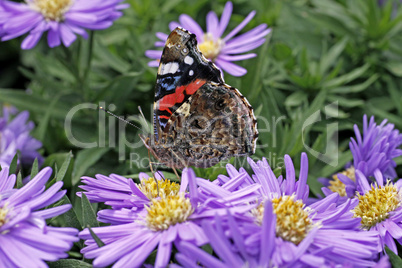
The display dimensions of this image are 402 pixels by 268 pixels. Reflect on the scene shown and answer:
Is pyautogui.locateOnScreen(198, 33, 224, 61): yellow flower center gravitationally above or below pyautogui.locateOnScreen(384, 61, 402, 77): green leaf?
above

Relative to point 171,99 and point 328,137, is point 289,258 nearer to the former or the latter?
point 171,99

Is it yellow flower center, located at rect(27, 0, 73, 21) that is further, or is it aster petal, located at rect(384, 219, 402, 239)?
yellow flower center, located at rect(27, 0, 73, 21)

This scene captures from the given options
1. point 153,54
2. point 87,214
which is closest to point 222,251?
point 87,214

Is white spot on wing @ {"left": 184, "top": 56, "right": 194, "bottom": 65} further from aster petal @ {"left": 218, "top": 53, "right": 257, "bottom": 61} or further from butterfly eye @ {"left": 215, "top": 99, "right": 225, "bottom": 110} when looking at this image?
aster petal @ {"left": 218, "top": 53, "right": 257, "bottom": 61}

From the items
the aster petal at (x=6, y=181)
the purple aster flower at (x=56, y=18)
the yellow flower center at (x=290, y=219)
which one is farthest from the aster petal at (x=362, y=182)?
the purple aster flower at (x=56, y=18)

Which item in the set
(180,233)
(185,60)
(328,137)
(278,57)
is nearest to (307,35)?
(278,57)

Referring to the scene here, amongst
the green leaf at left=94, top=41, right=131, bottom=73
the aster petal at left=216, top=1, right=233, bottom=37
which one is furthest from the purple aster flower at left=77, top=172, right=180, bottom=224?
the aster petal at left=216, top=1, right=233, bottom=37
